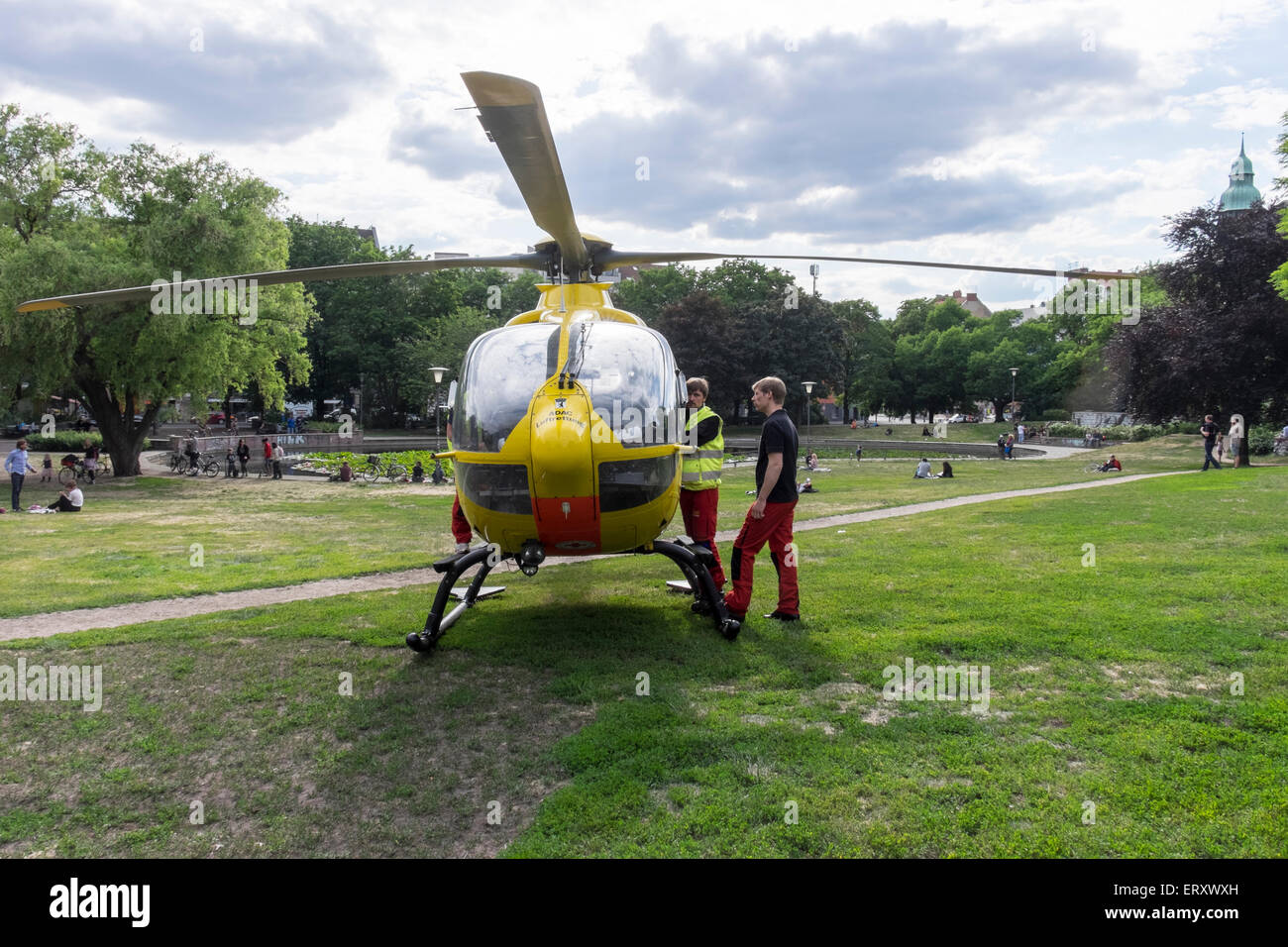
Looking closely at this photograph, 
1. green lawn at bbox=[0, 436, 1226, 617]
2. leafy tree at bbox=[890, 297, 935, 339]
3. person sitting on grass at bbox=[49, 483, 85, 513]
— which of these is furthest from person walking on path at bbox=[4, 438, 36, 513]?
leafy tree at bbox=[890, 297, 935, 339]

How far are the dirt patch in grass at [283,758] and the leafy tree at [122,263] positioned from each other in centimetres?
2126

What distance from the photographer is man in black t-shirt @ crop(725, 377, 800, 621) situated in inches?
294

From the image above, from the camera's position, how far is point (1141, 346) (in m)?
34.8

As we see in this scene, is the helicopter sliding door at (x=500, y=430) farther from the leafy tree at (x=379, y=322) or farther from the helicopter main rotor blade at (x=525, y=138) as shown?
the leafy tree at (x=379, y=322)

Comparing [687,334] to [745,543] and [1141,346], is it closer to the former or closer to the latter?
[1141,346]

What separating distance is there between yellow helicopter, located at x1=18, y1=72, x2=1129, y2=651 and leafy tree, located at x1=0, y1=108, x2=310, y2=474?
20.0 metres

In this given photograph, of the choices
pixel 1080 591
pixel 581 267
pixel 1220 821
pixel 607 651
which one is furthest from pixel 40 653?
pixel 1080 591

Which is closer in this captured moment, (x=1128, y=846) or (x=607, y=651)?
(x=1128, y=846)

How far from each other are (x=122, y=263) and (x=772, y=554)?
2486 cm

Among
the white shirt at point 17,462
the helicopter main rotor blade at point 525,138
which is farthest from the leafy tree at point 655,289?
the helicopter main rotor blade at point 525,138

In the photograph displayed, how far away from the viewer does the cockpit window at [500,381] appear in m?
6.09
